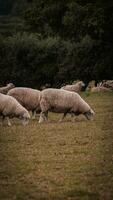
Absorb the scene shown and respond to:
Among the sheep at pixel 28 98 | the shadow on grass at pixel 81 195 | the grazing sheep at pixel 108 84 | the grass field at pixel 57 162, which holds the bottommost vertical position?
the grazing sheep at pixel 108 84

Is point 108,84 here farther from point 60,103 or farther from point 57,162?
point 57,162

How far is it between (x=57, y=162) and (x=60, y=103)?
9.32 m

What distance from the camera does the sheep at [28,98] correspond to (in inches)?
974

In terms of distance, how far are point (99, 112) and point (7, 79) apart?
3273cm

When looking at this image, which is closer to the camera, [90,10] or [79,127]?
[79,127]

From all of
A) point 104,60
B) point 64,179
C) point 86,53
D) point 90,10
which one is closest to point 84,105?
point 64,179

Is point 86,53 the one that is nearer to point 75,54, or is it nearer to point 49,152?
point 75,54

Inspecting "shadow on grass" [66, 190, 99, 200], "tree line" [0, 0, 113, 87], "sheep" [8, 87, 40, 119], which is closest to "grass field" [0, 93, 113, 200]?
"shadow on grass" [66, 190, 99, 200]

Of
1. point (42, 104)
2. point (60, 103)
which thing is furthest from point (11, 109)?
point (60, 103)

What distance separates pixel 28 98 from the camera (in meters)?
24.9

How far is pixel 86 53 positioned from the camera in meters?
52.9

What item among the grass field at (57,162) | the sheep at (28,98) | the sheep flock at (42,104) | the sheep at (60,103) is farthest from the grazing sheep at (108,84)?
the grass field at (57,162)

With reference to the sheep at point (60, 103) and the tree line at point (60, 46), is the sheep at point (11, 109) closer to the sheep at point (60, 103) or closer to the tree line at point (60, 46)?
the sheep at point (60, 103)

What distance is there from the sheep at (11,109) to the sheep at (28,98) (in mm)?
1721
